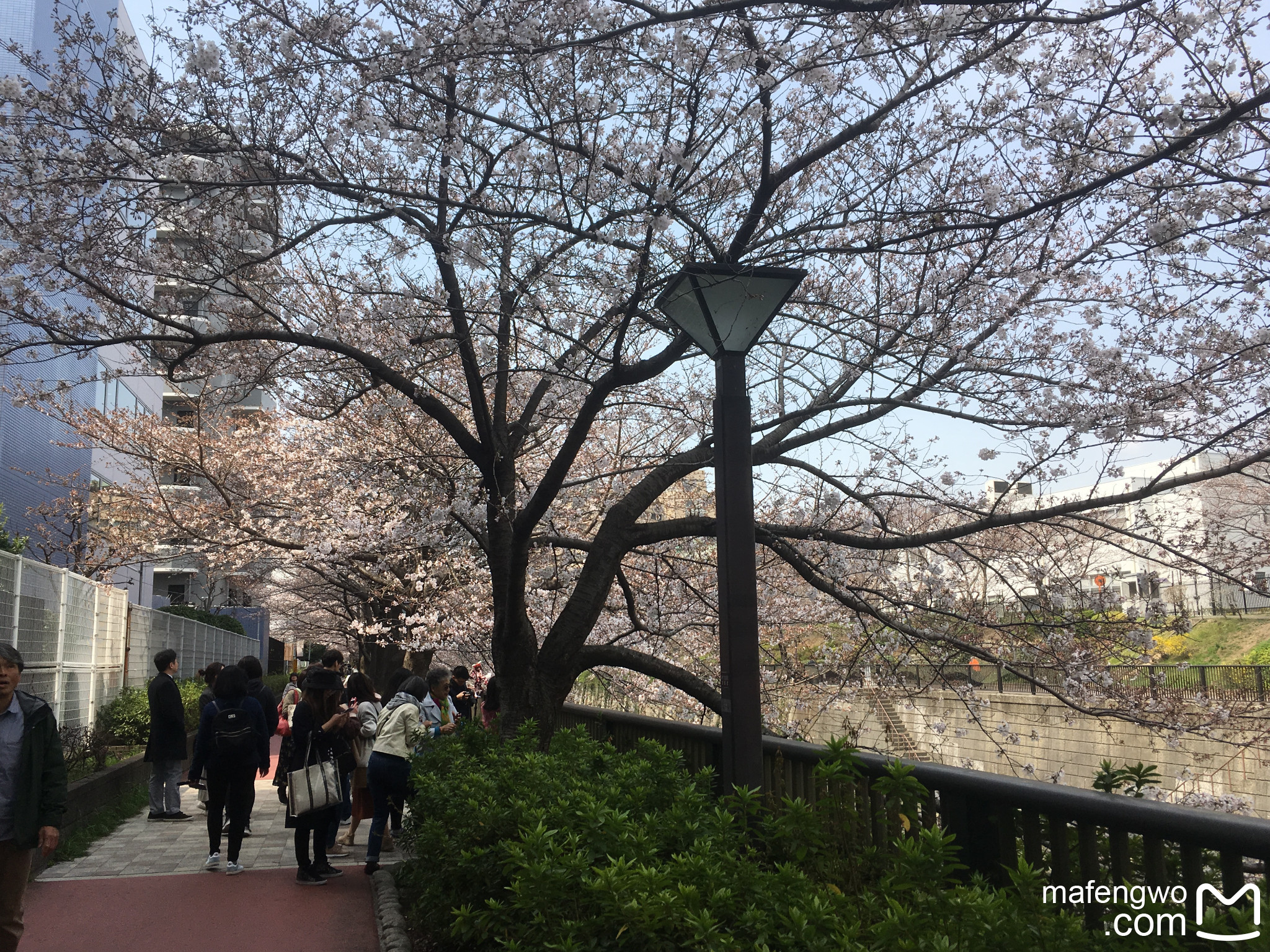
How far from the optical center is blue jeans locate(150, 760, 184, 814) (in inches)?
438

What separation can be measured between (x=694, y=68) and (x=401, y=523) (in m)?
11.8

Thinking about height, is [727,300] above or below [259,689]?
above

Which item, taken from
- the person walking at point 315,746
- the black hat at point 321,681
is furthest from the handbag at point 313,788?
the black hat at point 321,681

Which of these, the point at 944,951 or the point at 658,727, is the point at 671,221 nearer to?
the point at 658,727

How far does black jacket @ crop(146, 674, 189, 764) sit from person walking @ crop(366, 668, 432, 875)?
11.9 ft

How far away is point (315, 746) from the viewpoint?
303 inches

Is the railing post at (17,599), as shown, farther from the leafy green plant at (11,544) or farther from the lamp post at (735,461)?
the lamp post at (735,461)

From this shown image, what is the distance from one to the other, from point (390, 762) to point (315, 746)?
69 cm

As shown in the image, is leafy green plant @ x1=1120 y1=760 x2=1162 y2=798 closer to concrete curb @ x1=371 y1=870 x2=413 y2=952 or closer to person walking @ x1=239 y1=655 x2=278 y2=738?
concrete curb @ x1=371 y1=870 x2=413 y2=952

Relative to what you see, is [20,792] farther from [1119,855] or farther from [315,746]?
[1119,855]

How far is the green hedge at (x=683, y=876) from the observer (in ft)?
8.72

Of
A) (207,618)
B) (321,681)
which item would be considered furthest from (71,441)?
(321,681)

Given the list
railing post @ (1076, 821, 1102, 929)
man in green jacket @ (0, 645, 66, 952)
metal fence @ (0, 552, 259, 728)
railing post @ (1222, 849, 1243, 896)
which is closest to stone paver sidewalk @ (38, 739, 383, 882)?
metal fence @ (0, 552, 259, 728)

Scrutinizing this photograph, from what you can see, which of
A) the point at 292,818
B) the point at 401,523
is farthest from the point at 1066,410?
the point at 401,523
